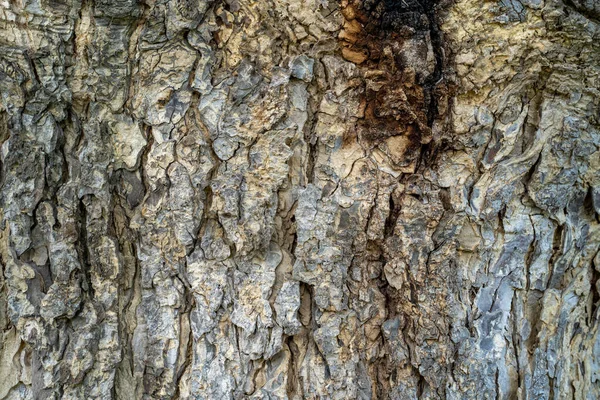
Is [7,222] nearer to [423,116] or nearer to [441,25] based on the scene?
[423,116]

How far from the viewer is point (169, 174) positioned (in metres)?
1.27

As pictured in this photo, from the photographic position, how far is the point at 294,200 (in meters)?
1.29

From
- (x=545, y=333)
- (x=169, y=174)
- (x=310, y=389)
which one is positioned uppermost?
(x=169, y=174)

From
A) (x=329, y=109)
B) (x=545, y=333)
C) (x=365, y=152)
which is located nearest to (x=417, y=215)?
(x=365, y=152)

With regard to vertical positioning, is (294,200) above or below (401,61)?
below

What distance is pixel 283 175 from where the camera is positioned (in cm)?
125

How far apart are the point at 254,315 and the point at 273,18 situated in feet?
2.53

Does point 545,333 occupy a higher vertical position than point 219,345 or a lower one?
higher

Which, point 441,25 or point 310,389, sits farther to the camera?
point 310,389

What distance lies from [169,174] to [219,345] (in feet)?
1.56

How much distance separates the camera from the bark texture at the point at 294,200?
1.21 metres

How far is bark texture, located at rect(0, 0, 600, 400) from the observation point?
121 centimetres

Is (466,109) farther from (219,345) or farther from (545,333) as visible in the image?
(219,345)

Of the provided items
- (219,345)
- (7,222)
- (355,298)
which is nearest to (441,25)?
(355,298)
